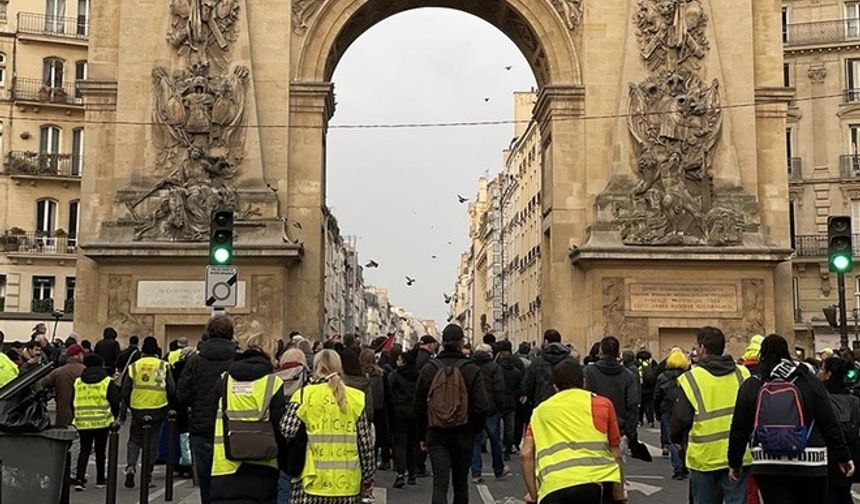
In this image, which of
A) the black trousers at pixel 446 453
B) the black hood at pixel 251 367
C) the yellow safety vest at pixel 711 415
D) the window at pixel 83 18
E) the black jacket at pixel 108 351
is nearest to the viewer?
the black hood at pixel 251 367

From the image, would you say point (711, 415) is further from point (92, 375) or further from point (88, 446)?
point (88, 446)

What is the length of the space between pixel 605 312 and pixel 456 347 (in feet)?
50.7

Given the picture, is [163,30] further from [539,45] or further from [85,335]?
[539,45]

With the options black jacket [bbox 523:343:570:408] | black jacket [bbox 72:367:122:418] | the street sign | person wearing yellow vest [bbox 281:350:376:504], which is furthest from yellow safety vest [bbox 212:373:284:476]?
the street sign

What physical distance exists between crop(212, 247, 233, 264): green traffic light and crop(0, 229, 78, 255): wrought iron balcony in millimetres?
24743

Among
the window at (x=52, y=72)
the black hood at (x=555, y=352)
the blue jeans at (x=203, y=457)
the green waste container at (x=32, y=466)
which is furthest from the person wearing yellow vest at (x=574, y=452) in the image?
the window at (x=52, y=72)

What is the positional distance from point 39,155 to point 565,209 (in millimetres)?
23435

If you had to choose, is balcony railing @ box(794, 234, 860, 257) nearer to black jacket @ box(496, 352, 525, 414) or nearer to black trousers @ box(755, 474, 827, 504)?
black jacket @ box(496, 352, 525, 414)

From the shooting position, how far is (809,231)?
4206 cm

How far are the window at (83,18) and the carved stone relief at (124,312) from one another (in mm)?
20364

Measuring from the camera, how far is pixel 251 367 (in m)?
8.19

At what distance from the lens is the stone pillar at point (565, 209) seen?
88.2 ft

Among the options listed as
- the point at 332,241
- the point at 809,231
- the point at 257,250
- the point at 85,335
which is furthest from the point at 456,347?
the point at 332,241

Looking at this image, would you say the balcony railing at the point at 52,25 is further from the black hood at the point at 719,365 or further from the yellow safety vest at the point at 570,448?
the yellow safety vest at the point at 570,448
